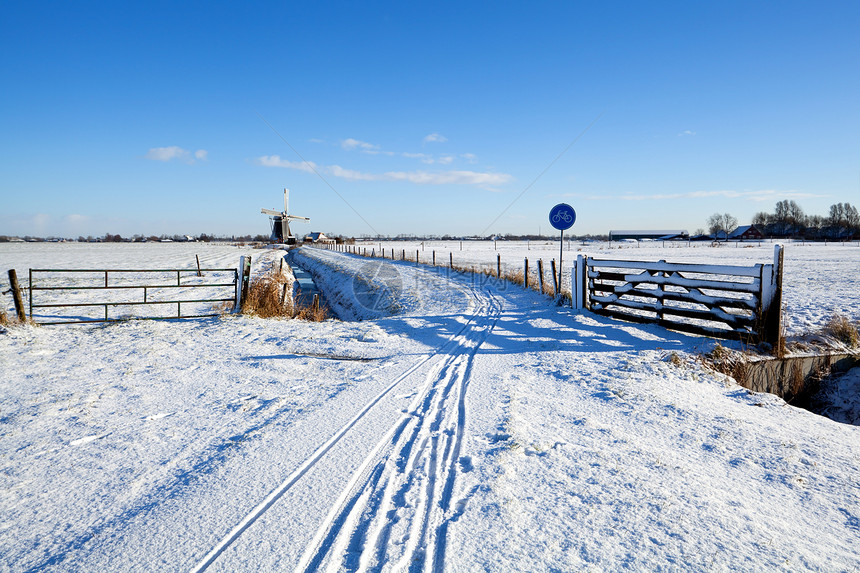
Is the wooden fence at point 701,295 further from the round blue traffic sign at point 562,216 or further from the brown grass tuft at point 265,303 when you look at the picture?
the brown grass tuft at point 265,303

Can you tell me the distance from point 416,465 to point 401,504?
580mm

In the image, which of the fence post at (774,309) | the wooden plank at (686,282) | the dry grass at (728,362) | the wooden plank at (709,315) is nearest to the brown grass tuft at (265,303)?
the wooden plank at (686,282)

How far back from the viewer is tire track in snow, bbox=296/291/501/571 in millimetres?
2656

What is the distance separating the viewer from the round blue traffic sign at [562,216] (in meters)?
13.6

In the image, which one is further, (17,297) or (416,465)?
(17,297)

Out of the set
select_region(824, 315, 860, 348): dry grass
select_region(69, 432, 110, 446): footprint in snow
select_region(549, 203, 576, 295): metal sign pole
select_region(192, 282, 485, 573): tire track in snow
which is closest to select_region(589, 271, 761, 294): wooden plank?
select_region(824, 315, 860, 348): dry grass

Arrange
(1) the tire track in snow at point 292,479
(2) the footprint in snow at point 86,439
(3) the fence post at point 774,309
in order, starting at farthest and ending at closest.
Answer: (3) the fence post at point 774,309 → (2) the footprint in snow at point 86,439 → (1) the tire track in snow at point 292,479

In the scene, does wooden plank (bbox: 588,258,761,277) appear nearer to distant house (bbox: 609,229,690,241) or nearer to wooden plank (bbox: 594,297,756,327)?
wooden plank (bbox: 594,297,756,327)

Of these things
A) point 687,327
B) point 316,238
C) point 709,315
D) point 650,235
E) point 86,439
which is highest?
point 650,235

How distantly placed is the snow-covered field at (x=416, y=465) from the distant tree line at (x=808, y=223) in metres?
120

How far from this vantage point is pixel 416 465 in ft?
12.4

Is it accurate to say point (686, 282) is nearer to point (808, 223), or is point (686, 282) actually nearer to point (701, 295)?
point (701, 295)

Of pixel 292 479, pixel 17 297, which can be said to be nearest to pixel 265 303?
pixel 17 297

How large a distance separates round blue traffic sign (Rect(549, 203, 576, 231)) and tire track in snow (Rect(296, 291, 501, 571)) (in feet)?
33.1
